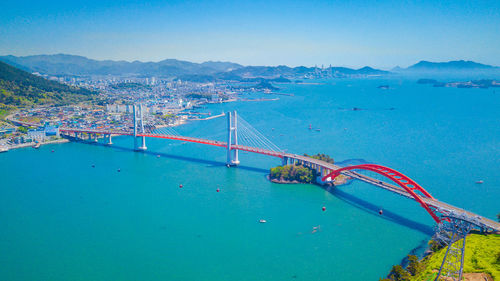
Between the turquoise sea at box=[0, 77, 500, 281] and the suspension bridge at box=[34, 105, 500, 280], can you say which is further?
the turquoise sea at box=[0, 77, 500, 281]

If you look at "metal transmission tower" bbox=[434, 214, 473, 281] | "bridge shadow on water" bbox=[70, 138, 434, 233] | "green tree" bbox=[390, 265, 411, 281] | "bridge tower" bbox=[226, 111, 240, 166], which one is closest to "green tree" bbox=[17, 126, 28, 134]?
"bridge shadow on water" bbox=[70, 138, 434, 233]

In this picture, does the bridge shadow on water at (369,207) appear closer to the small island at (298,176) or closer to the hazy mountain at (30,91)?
the small island at (298,176)

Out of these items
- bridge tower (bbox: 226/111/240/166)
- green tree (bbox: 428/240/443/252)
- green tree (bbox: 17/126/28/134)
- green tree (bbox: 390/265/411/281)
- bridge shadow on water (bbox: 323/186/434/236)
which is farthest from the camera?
green tree (bbox: 17/126/28/134)

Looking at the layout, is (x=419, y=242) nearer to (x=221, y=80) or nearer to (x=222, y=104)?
(x=222, y=104)

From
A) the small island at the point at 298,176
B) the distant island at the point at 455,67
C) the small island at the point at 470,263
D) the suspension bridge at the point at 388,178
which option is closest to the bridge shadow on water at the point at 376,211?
the suspension bridge at the point at 388,178

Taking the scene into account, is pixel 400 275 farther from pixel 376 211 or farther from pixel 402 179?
pixel 402 179

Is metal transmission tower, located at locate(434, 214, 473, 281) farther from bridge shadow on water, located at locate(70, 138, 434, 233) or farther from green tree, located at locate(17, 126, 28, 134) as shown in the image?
green tree, located at locate(17, 126, 28, 134)

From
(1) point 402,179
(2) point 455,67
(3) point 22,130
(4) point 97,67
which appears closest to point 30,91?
(3) point 22,130
